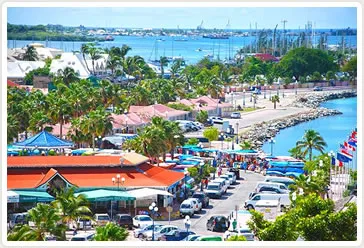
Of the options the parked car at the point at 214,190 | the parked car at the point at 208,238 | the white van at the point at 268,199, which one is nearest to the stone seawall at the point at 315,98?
the parked car at the point at 214,190

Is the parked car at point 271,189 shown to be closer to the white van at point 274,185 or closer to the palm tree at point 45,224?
the white van at point 274,185

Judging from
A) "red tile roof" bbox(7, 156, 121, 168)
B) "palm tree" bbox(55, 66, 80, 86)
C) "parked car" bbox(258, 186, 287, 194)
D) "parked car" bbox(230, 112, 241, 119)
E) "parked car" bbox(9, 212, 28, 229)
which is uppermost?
"palm tree" bbox(55, 66, 80, 86)

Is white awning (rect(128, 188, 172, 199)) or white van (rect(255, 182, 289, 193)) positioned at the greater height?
white awning (rect(128, 188, 172, 199))

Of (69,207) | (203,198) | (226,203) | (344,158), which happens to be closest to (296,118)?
(226,203)

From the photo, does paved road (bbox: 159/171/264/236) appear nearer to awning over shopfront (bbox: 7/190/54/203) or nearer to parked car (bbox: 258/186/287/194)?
parked car (bbox: 258/186/287/194)

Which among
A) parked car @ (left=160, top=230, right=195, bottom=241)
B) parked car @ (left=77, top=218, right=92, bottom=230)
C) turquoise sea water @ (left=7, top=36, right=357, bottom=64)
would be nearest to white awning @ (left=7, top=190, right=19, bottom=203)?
parked car @ (left=77, top=218, right=92, bottom=230)

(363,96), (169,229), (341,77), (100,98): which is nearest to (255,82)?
(341,77)
